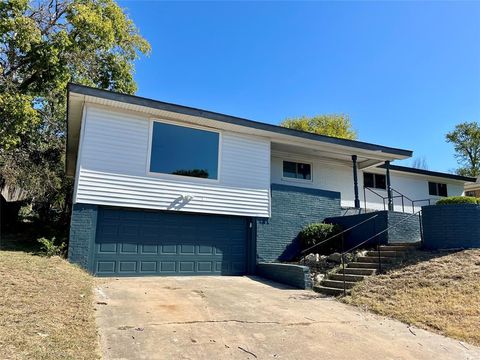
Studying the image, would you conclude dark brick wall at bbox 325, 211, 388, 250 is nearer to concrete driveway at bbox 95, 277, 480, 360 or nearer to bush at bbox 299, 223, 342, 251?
bush at bbox 299, 223, 342, 251

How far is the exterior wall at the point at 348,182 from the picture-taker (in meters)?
16.2

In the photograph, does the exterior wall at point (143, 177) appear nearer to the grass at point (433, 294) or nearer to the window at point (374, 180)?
the grass at point (433, 294)

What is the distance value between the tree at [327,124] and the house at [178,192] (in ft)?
75.6

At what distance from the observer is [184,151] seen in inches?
476

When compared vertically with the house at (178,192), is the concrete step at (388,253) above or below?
below

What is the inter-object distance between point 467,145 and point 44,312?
4531 centimetres

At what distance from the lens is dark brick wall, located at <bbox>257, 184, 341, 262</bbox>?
13078 millimetres

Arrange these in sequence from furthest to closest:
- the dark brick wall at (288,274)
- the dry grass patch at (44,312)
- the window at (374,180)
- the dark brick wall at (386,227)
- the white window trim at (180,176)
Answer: the window at (374,180)
the dark brick wall at (386,227)
the white window trim at (180,176)
the dark brick wall at (288,274)
the dry grass patch at (44,312)

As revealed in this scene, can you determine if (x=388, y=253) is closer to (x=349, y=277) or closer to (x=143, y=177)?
(x=349, y=277)

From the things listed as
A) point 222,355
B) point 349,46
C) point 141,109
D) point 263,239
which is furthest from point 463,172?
point 222,355

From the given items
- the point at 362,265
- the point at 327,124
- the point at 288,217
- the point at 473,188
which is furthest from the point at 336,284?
the point at 327,124

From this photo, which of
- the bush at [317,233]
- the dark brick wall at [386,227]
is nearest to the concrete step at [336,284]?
A: the dark brick wall at [386,227]

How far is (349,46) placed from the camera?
14.0 m

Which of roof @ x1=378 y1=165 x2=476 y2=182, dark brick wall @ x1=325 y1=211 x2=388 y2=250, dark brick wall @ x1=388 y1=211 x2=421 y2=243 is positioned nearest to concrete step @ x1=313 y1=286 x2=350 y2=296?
dark brick wall @ x1=325 y1=211 x2=388 y2=250
